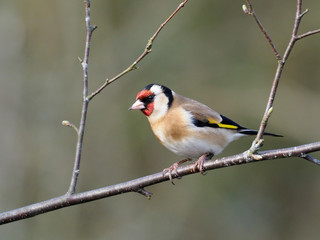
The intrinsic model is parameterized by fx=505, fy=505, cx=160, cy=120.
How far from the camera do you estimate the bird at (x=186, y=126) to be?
4.20 m

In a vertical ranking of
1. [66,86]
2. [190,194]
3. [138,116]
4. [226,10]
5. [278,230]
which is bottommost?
[278,230]

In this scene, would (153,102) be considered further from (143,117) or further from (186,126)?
(143,117)

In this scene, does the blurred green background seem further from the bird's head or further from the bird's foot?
the bird's foot

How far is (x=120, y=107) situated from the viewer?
29.2 feet

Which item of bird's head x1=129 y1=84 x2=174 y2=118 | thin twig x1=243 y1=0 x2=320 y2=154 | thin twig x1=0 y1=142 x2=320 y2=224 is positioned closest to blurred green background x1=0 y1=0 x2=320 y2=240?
bird's head x1=129 y1=84 x2=174 y2=118

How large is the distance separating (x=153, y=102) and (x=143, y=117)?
424 cm

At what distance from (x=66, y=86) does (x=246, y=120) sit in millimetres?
3202

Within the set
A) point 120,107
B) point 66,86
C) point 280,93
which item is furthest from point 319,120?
point 66,86

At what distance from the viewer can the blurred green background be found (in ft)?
26.2

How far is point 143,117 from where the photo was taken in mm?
8734

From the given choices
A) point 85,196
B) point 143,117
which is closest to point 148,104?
point 85,196

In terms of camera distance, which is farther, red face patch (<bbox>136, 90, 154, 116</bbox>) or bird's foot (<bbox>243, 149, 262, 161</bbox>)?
red face patch (<bbox>136, 90, 154, 116</bbox>)

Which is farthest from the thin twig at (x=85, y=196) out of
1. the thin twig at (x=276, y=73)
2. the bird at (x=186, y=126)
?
the bird at (x=186, y=126)

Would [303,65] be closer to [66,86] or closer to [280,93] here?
[280,93]
